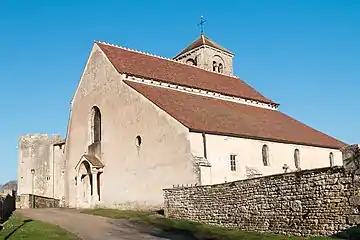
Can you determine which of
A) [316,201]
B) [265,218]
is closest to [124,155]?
[265,218]

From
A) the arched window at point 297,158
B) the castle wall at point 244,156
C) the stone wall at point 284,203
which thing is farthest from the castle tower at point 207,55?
the stone wall at point 284,203

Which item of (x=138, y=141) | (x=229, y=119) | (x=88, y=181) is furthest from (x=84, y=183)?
(x=229, y=119)

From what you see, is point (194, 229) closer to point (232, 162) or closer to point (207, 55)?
point (232, 162)

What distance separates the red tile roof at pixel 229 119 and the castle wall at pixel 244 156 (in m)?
0.50

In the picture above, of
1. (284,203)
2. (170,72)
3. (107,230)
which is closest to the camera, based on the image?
(284,203)

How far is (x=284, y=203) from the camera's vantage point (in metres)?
16.8

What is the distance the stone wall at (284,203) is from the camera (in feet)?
47.0

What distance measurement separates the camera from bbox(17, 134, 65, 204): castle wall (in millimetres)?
45188

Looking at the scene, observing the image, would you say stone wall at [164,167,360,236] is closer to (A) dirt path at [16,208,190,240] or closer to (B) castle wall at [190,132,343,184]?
(A) dirt path at [16,208,190,240]

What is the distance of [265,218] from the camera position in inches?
696

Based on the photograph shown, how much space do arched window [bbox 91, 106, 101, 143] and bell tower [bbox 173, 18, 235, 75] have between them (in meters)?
16.3

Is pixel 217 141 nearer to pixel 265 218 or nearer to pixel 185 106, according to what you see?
pixel 185 106

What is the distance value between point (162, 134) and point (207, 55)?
23159mm

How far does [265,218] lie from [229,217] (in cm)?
245
